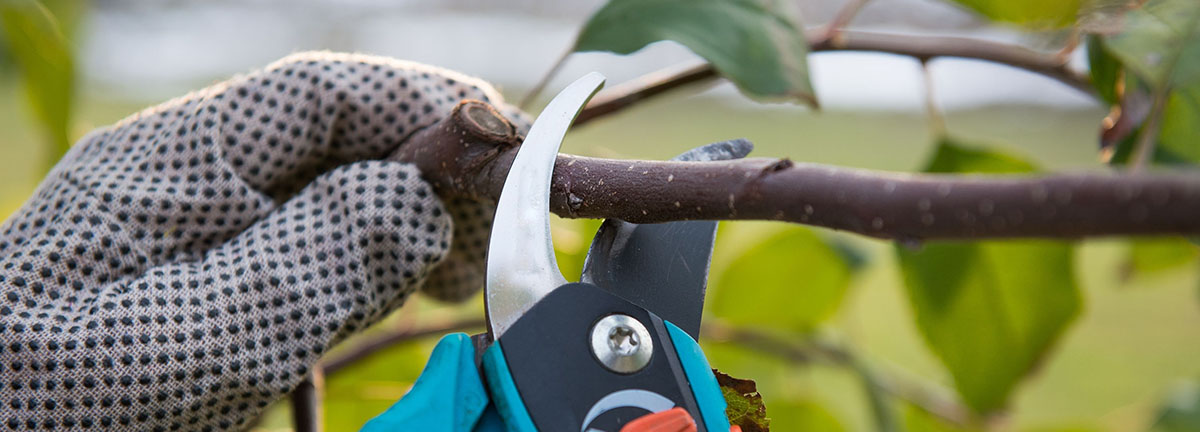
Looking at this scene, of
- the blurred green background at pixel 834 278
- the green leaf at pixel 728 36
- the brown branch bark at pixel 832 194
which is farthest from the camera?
the blurred green background at pixel 834 278

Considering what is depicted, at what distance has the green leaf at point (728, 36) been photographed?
0.90ft

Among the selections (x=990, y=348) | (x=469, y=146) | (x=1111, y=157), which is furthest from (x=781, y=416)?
(x=469, y=146)

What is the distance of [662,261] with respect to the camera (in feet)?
0.76

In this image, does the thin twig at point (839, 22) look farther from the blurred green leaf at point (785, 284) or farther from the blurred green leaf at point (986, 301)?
the blurred green leaf at point (785, 284)

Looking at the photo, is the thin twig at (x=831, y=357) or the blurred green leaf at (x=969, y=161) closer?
the blurred green leaf at (x=969, y=161)

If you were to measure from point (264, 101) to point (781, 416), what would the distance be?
410 millimetres

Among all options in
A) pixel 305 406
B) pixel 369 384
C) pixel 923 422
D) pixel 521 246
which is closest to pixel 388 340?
pixel 369 384

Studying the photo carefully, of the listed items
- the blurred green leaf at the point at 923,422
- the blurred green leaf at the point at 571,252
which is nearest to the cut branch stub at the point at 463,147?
the blurred green leaf at the point at 571,252

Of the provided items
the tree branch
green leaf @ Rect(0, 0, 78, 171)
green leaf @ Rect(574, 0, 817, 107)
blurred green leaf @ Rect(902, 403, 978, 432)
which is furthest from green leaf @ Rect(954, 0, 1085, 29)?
green leaf @ Rect(0, 0, 78, 171)

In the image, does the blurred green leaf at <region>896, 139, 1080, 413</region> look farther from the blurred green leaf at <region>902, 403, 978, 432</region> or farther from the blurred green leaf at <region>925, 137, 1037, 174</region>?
the blurred green leaf at <region>902, 403, 978, 432</region>

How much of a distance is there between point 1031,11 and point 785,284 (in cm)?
27

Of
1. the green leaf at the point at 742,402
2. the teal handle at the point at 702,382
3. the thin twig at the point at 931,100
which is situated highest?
the teal handle at the point at 702,382

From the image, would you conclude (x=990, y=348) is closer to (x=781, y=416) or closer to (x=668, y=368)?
(x=781, y=416)

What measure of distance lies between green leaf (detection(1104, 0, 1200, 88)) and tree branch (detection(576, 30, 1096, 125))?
11cm
